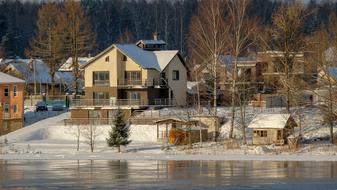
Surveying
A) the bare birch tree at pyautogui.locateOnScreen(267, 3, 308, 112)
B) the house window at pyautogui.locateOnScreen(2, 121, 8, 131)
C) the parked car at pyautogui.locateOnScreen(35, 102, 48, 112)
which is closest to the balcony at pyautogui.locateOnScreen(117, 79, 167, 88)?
the parked car at pyautogui.locateOnScreen(35, 102, 48, 112)

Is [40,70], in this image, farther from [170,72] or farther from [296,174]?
[296,174]

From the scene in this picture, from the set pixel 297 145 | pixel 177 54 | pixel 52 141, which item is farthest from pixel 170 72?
pixel 297 145

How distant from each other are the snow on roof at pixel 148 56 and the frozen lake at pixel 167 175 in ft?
96.3

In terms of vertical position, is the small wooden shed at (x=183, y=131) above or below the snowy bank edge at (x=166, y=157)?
above

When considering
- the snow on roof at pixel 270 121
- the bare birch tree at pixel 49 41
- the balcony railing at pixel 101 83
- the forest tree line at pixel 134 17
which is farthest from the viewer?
the forest tree line at pixel 134 17

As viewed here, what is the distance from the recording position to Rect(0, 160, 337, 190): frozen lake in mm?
37812

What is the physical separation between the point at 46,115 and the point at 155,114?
12566 mm

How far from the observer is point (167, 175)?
4269cm

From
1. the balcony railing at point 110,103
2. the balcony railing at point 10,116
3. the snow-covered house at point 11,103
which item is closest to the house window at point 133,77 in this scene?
the balcony railing at point 110,103

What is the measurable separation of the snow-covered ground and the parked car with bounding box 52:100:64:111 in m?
9.08

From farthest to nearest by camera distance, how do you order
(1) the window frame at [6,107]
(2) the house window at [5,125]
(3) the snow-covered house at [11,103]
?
(1) the window frame at [6,107] → (3) the snow-covered house at [11,103] → (2) the house window at [5,125]

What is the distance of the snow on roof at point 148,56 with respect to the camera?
267ft

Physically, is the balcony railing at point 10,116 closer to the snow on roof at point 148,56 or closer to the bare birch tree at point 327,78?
the snow on roof at point 148,56

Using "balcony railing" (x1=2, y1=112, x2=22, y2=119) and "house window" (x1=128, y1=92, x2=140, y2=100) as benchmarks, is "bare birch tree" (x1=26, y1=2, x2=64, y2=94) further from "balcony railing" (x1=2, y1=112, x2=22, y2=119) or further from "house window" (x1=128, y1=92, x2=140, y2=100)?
"balcony railing" (x1=2, y1=112, x2=22, y2=119)
